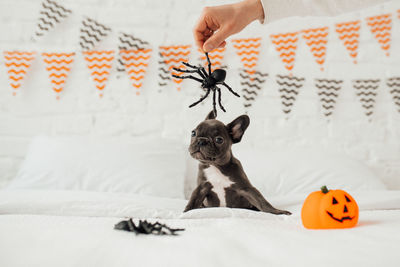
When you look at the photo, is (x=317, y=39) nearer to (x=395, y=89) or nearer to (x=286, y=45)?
(x=286, y=45)

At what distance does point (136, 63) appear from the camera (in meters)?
2.22

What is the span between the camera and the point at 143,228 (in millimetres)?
663

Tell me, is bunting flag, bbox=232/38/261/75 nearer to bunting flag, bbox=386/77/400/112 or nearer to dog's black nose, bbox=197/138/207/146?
bunting flag, bbox=386/77/400/112

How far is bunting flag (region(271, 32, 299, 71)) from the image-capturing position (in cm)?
224

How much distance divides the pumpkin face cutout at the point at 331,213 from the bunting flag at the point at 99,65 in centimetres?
173

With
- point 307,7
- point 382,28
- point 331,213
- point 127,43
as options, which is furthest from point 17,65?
point 382,28

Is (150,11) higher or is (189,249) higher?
(150,11)

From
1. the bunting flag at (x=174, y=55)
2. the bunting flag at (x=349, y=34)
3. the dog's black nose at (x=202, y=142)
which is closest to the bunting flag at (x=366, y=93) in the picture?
the bunting flag at (x=349, y=34)

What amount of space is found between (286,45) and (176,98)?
77 centimetres

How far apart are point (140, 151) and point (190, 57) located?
2.52 feet

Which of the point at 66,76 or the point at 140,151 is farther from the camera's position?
the point at 66,76

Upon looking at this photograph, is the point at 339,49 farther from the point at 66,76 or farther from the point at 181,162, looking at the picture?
the point at 66,76

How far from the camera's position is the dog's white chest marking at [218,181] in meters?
1.06

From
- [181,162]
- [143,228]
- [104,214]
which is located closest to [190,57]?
[181,162]
